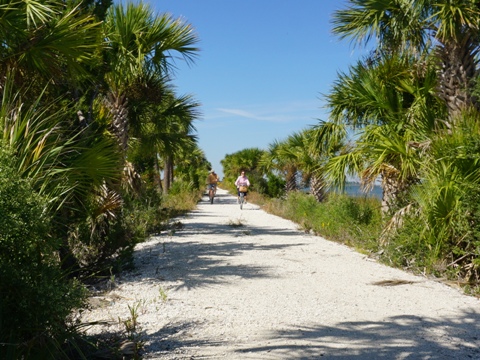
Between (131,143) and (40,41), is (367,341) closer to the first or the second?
(40,41)

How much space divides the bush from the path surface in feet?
3.36

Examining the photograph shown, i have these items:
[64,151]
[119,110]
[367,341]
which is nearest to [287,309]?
[367,341]

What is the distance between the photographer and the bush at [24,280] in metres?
2.84

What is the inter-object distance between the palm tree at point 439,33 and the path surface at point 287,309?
10.1 ft

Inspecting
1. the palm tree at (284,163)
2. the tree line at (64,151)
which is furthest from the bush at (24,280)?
the palm tree at (284,163)

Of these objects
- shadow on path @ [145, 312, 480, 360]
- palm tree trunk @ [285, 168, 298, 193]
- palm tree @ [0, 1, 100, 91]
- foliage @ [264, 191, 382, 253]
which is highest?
palm tree @ [0, 1, 100, 91]

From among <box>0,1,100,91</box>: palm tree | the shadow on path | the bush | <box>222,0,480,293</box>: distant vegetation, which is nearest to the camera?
the bush

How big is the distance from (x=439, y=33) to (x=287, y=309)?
5.14 metres

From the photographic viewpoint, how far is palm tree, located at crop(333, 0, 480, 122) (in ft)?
23.4

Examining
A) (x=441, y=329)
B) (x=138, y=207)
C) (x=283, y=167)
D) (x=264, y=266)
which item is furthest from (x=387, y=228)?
(x=283, y=167)

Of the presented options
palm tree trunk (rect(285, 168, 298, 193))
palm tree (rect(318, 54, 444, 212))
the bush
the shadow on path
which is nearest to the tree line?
the bush

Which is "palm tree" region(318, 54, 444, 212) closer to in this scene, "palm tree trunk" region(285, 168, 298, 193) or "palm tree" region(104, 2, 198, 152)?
"palm tree" region(104, 2, 198, 152)

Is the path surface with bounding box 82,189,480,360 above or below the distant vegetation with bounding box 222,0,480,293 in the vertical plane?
below

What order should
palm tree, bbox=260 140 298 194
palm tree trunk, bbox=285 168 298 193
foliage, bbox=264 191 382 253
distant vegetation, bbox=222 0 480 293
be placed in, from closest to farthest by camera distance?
distant vegetation, bbox=222 0 480 293 < foliage, bbox=264 191 382 253 < palm tree, bbox=260 140 298 194 < palm tree trunk, bbox=285 168 298 193
